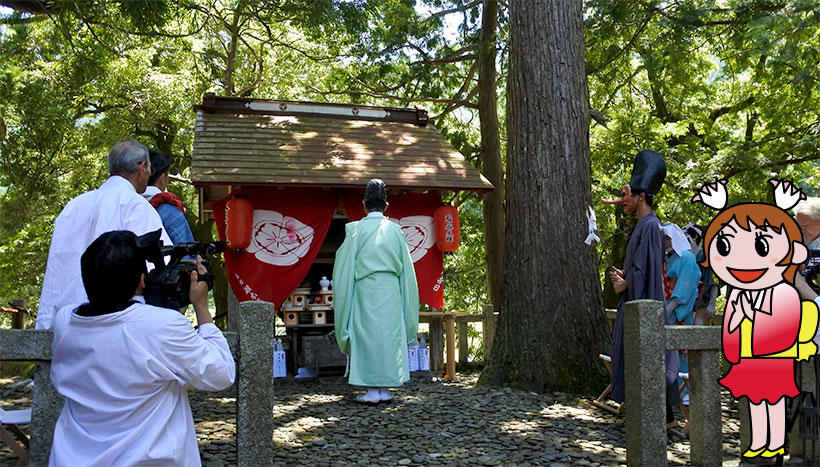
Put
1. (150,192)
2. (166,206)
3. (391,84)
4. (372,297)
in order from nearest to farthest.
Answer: (166,206) < (150,192) < (372,297) < (391,84)

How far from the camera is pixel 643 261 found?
Result: 16.3ft

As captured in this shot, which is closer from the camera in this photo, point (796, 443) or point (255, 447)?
point (255, 447)

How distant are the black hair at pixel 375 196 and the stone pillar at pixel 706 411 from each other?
3224mm

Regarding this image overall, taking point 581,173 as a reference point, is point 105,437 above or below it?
below

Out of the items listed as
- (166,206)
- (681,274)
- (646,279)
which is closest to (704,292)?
(681,274)

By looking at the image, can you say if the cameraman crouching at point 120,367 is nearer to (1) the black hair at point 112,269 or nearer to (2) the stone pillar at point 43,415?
(1) the black hair at point 112,269

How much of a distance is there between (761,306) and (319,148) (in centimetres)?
635

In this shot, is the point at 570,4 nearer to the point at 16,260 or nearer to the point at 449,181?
the point at 449,181

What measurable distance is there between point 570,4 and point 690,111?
8.76 meters

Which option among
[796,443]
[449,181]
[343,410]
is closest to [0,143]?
[449,181]

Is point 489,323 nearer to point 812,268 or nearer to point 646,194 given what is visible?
point 646,194

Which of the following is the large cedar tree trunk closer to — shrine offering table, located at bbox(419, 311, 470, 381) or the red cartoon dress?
shrine offering table, located at bbox(419, 311, 470, 381)

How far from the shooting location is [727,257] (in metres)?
3.78

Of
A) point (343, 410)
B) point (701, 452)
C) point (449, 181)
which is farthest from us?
point (449, 181)
